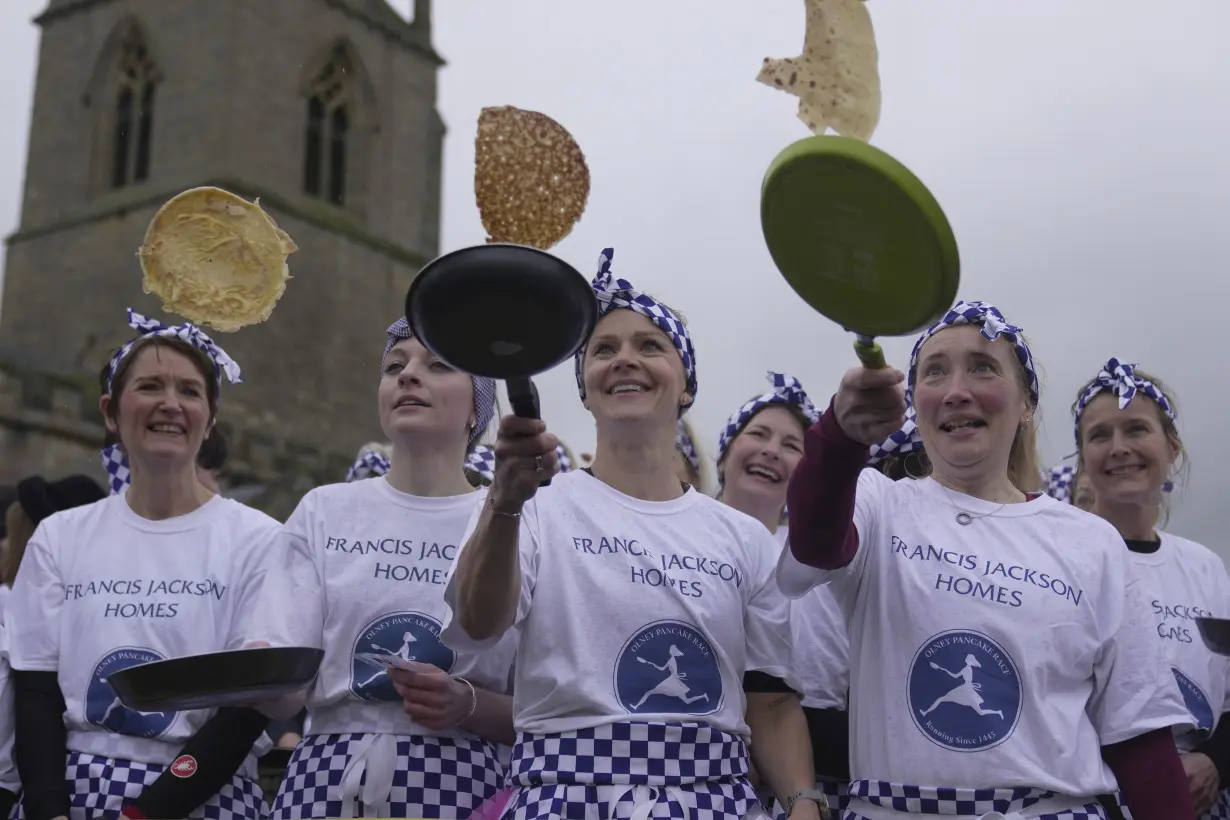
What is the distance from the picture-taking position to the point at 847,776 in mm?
4328

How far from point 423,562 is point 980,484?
1500mm

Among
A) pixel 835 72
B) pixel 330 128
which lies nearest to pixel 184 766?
pixel 835 72

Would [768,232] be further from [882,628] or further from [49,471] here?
[49,471]

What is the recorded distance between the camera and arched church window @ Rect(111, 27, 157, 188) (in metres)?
34.8

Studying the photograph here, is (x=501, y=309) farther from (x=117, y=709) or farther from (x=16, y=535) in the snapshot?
(x=16, y=535)

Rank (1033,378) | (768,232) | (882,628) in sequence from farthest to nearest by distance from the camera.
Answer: (1033,378) → (882,628) → (768,232)

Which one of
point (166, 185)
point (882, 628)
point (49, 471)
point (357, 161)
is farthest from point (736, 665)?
point (357, 161)

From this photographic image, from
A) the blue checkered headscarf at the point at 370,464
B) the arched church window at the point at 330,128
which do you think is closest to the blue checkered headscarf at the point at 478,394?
the blue checkered headscarf at the point at 370,464

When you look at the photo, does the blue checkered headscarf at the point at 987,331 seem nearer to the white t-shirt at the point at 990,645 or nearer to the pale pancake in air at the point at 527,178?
the white t-shirt at the point at 990,645

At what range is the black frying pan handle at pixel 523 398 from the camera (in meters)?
2.90

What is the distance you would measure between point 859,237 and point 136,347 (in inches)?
108

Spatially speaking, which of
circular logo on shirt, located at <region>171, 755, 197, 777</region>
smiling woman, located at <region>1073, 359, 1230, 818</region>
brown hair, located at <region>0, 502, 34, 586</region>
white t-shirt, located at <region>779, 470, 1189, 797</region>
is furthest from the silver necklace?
brown hair, located at <region>0, 502, 34, 586</region>

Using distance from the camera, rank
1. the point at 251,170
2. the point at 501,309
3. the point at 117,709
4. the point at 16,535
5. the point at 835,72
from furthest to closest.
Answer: the point at 251,170 → the point at 16,535 → the point at 117,709 → the point at 835,72 → the point at 501,309

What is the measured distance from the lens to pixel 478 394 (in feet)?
14.6
